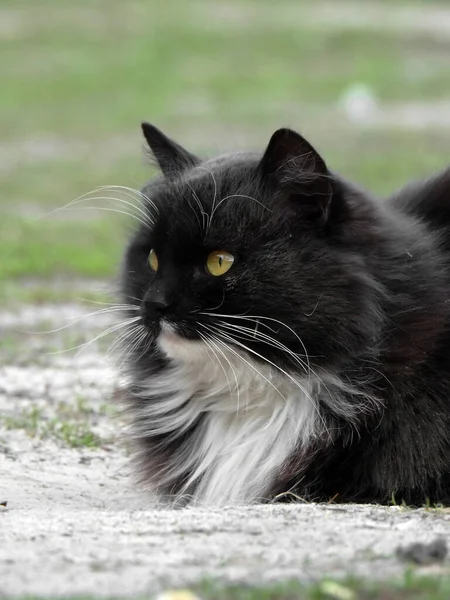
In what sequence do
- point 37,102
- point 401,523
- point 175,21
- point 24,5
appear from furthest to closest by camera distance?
1. point 24,5
2. point 175,21
3. point 37,102
4. point 401,523

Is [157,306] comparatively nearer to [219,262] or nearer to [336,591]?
[219,262]

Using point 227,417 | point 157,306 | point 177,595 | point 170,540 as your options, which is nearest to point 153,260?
point 157,306

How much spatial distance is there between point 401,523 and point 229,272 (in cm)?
98

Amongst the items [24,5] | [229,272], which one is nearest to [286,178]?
[229,272]

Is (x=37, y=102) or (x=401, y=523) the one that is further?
(x=37, y=102)

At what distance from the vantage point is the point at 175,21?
2964 centimetres

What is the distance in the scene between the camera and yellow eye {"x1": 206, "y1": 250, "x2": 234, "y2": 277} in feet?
12.6

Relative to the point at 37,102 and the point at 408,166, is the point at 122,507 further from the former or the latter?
the point at 37,102

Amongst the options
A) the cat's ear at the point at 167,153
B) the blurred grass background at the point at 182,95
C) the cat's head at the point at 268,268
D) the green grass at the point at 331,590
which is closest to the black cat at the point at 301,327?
the cat's head at the point at 268,268

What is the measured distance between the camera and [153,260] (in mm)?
4051

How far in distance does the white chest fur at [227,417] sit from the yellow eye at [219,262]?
0.80 feet

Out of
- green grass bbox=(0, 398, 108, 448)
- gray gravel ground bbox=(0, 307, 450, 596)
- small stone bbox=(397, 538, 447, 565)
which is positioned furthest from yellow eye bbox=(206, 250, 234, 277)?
green grass bbox=(0, 398, 108, 448)

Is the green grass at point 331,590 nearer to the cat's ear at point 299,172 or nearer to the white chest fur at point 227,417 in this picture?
the white chest fur at point 227,417

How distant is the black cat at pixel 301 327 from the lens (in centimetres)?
380
